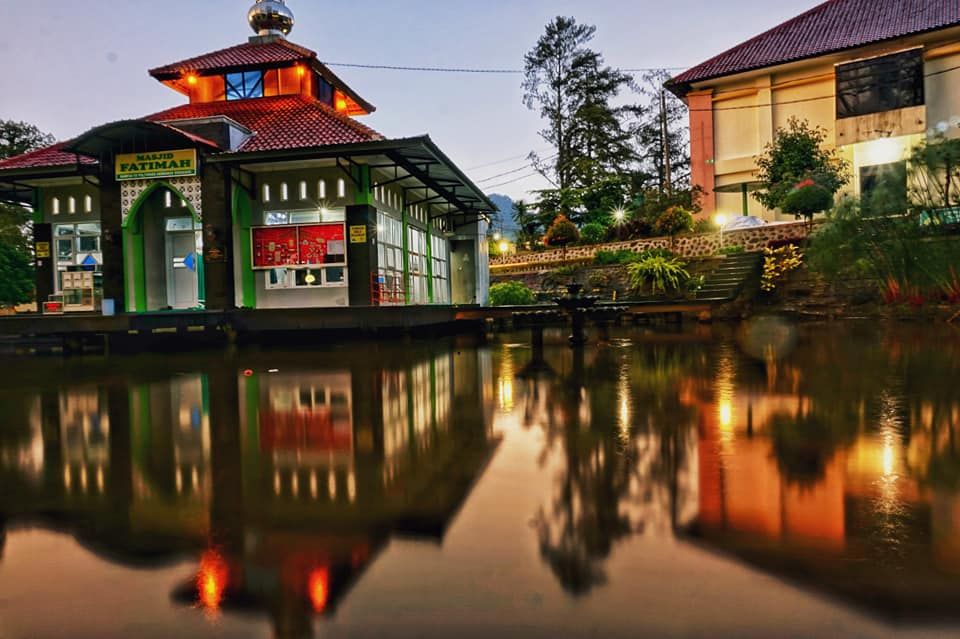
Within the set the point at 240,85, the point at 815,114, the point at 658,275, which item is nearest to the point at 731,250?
the point at 658,275

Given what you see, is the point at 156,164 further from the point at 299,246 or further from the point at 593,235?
the point at 593,235

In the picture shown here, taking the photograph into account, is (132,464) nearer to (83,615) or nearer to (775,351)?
(83,615)

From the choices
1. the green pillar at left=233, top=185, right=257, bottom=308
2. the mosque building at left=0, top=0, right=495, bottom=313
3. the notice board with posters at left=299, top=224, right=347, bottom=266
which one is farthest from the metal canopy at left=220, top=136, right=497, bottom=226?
the notice board with posters at left=299, top=224, right=347, bottom=266

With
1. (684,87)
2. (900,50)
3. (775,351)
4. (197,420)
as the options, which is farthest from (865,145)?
(197,420)

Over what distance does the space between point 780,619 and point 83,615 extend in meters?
2.31

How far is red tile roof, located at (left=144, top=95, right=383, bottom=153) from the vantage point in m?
17.5

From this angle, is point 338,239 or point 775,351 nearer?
point 775,351

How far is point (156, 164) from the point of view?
17.8 meters

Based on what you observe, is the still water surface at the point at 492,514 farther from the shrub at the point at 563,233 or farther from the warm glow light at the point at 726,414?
the shrub at the point at 563,233

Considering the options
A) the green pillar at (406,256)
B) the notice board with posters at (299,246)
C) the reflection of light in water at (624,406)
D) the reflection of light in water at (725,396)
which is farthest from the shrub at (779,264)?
the reflection of light in water at (624,406)

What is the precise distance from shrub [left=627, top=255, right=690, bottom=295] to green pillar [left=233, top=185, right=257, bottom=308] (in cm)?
1308

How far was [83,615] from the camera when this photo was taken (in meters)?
2.32

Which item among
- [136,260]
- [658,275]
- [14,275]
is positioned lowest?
[658,275]

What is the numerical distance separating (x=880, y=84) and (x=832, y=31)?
3.97 meters
